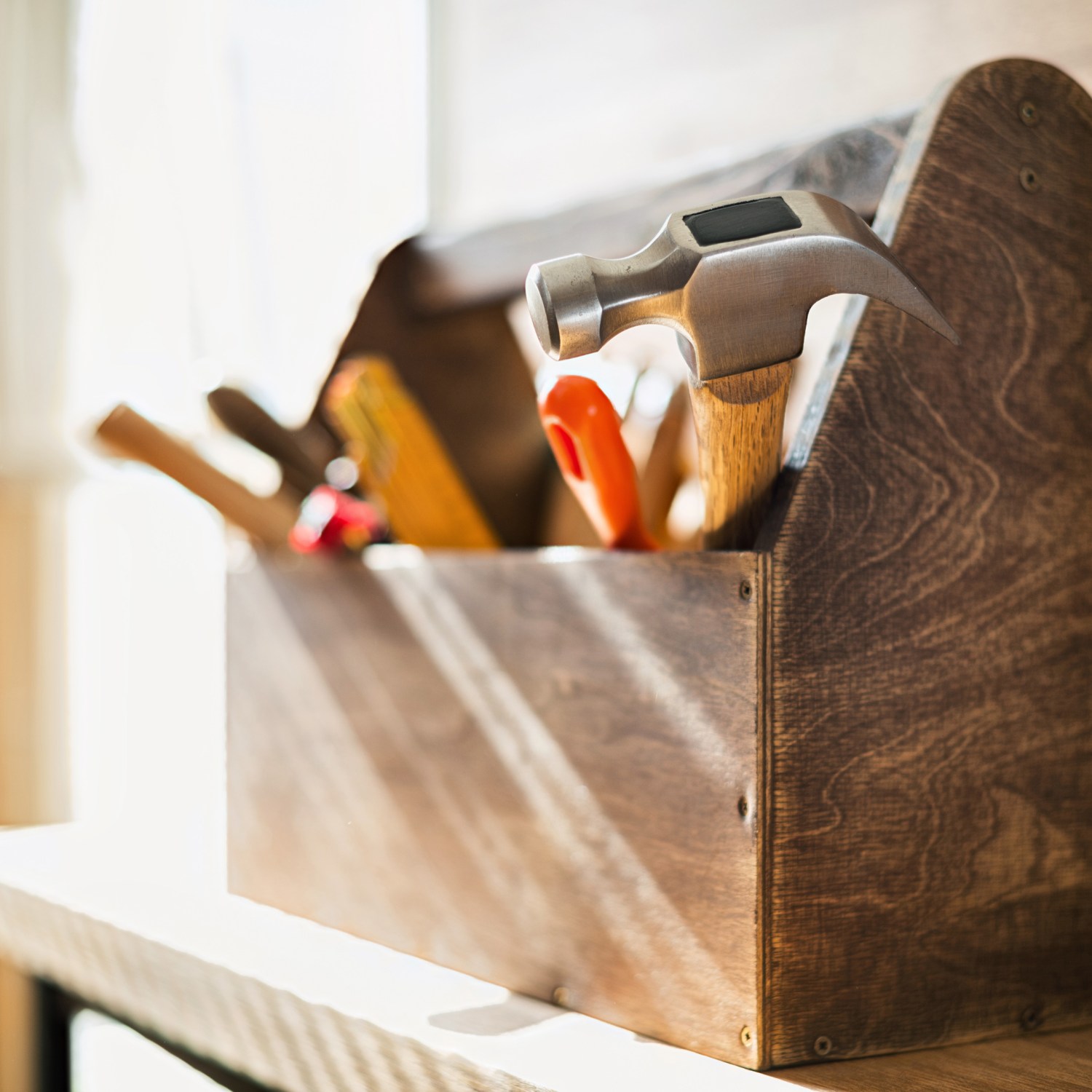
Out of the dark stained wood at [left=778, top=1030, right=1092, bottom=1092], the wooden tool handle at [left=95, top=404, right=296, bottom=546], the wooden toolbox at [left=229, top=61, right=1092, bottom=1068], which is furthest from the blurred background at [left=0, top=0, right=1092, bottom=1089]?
the dark stained wood at [left=778, top=1030, right=1092, bottom=1092]

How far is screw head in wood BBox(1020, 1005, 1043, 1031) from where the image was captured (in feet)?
1.62

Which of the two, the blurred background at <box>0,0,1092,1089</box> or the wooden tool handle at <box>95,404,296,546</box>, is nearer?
the wooden tool handle at <box>95,404,296,546</box>

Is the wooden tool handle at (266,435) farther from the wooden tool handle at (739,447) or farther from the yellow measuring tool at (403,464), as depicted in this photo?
the wooden tool handle at (739,447)

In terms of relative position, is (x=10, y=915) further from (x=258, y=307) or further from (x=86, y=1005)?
(x=258, y=307)

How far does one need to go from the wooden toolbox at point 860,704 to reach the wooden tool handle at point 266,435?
194 mm

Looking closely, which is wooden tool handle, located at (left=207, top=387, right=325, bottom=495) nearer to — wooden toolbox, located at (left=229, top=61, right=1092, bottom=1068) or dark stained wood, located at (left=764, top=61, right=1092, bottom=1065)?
wooden toolbox, located at (left=229, top=61, right=1092, bottom=1068)

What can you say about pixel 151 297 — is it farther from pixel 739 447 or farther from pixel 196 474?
pixel 739 447

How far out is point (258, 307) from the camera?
1.17m

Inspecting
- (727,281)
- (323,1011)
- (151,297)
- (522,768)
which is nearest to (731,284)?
(727,281)

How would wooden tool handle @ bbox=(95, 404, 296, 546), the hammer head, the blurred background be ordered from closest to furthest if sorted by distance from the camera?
the hammer head < wooden tool handle @ bbox=(95, 404, 296, 546) < the blurred background

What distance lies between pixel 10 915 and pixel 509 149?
0.71 metres

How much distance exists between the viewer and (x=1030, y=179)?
1.62ft

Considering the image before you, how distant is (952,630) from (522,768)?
20 centimetres

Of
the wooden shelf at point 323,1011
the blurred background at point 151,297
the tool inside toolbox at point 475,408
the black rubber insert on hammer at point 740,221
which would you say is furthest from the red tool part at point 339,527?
the blurred background at point 151,297
